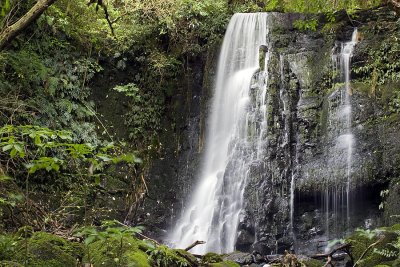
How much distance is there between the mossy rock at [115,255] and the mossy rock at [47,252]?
0.47 feet

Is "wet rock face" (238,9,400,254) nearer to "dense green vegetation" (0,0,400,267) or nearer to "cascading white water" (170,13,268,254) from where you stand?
"cascading white water" (170,13,268,254)

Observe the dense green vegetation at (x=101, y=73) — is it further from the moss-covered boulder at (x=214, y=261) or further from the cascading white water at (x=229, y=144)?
the moss-covered boulder at (x=214, y=261)

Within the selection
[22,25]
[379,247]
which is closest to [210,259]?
[379,247]

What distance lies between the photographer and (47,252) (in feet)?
12.1

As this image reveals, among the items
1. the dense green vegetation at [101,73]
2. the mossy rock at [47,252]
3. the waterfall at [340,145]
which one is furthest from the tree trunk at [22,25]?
the waterfall at [340,145]

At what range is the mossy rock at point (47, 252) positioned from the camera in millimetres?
3537

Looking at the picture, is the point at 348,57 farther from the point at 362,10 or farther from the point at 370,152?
the point at 370,152

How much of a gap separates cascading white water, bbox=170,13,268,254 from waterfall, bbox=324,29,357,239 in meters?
1.60

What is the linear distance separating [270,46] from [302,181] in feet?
12.7

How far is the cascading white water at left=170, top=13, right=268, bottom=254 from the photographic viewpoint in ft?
31.3

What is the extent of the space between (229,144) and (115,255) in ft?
23.6

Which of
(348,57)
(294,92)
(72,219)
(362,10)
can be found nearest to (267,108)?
(294,92)

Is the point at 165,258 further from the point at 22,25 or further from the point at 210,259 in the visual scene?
the point at 22,25

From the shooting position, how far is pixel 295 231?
30.4ft
